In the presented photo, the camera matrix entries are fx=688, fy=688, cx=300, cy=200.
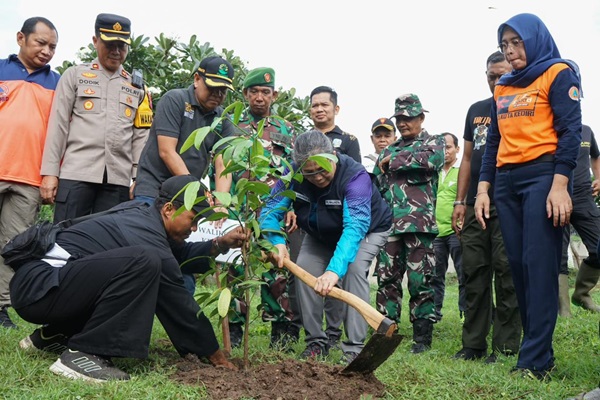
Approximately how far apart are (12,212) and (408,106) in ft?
10.3

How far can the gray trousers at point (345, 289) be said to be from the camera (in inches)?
167

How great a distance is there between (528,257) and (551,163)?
55 centimetres

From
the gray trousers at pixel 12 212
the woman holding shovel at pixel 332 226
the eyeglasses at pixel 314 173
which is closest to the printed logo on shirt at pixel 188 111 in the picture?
the woman holding shovel at pixel 332 226

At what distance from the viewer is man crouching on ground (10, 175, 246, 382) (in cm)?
341

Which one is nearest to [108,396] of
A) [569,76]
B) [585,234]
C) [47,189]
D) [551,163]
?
[47,189]

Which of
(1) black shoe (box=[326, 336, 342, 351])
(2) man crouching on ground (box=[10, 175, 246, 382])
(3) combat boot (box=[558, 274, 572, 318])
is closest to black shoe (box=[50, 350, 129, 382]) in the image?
(2) man crouching on ground (box=[10, 175, 246, 382])

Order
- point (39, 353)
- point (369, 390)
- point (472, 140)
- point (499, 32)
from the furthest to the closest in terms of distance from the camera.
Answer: point (472, 140), point (499, 32), point (39, 353), point (369, 390)

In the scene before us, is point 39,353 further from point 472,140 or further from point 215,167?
point 472,140

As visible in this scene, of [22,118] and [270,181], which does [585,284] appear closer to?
[270,181]

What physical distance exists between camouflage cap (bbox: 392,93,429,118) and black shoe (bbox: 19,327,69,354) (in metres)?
3.13

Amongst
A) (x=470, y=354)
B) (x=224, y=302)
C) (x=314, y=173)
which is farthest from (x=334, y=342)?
(x=224, y=302)

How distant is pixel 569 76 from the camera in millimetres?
3936

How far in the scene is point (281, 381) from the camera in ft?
11.1

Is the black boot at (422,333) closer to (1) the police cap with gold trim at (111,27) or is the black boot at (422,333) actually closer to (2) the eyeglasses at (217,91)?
(2) the eyeglasses at (217,91)
